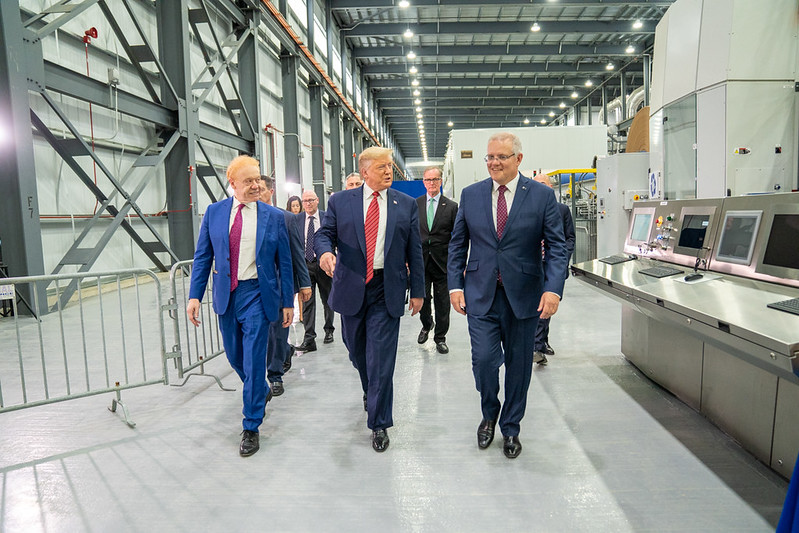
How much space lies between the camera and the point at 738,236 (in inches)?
113

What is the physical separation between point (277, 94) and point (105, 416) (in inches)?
473

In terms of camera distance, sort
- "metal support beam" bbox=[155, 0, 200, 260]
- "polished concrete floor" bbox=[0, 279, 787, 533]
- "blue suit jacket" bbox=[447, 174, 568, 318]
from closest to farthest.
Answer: "polished concrete floor" bbox=[0, 279, 787, 533] < "blue suit jacket" bbox=[447, 174, 568, 318] < "metal support beam" bbox=[155, 0, 200, 260]

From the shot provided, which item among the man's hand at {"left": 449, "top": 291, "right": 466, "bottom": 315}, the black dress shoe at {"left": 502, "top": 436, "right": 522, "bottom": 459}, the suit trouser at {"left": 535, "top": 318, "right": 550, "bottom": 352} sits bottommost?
the black dress shoe at {"left": 502, "top": 436, "right": 522, "bottom": 459}

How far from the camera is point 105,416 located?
3334 millimetres

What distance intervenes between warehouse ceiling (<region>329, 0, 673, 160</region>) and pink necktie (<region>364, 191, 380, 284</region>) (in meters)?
11.0

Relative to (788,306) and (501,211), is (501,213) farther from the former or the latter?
(788,306)

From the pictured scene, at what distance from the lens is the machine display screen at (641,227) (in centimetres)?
393

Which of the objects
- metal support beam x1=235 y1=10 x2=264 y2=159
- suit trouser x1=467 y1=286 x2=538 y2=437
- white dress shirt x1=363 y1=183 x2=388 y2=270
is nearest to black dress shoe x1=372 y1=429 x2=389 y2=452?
suit trouser x1=467 y1=286 x2=538 y2=437

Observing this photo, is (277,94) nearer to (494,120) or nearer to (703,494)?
(703,494)

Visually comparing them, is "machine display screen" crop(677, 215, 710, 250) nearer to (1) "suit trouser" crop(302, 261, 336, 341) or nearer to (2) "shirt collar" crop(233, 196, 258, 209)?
(2) "shirt collar" crop(233, 196, 258, 209)

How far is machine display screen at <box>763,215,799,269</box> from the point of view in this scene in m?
2.46

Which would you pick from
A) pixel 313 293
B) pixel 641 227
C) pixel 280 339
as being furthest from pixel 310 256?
pixel 641 227

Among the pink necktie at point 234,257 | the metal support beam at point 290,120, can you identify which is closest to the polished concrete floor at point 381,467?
the pink necktie at point 234,257

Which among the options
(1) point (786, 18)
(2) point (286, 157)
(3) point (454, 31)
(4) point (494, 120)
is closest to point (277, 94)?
(2) point (286, 157)
